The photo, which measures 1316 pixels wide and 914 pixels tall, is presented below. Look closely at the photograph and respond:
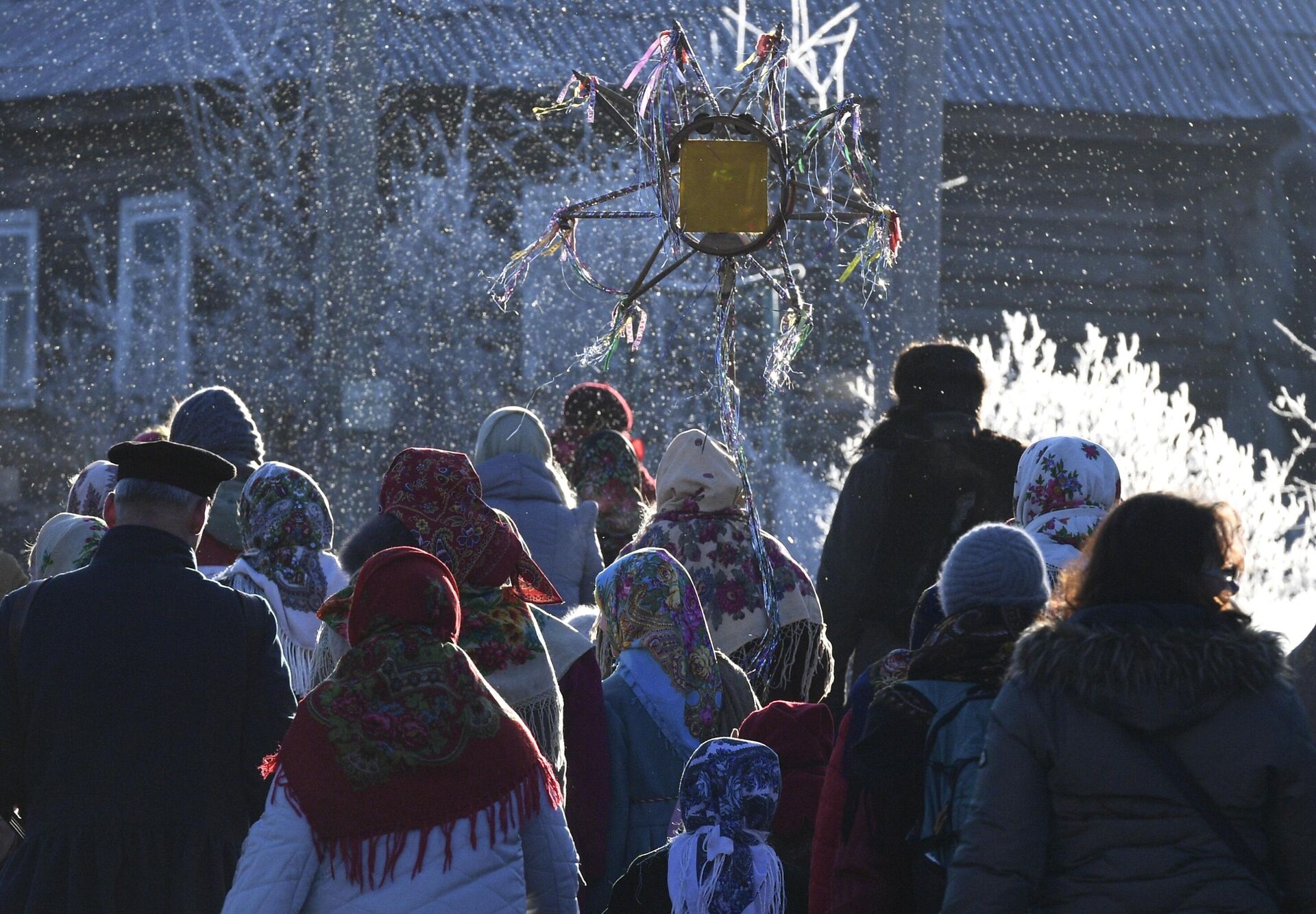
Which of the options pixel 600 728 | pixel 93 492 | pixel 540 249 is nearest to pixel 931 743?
pixel 600 728

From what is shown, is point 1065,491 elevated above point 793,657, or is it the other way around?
point 1065,491

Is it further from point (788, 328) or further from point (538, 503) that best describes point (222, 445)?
point (788, 328)

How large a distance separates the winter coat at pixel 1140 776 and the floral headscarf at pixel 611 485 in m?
3.13

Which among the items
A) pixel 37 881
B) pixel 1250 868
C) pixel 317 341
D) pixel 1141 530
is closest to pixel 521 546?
pixel 37 881

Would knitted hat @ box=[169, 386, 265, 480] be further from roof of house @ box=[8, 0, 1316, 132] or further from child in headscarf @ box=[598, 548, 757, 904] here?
roof of house @ box=[8, 0, 1316, 132]

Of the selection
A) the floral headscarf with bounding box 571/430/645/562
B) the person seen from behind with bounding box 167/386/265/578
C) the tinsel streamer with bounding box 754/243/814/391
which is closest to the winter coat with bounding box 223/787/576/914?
the tinsel streamer with bounding box 754/243/814/391

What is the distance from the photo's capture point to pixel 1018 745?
8.14 feet

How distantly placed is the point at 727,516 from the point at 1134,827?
2333mm

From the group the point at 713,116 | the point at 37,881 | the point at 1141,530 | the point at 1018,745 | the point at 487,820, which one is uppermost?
the point at 713,116

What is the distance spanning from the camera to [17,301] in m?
14.1

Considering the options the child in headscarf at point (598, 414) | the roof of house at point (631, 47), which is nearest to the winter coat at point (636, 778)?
the child in headscarf at point (598, 414)

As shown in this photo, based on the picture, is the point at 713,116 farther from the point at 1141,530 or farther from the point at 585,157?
the point at 585,157

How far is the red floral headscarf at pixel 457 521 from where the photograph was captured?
3.30 metres

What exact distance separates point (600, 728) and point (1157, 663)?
4.37ft
